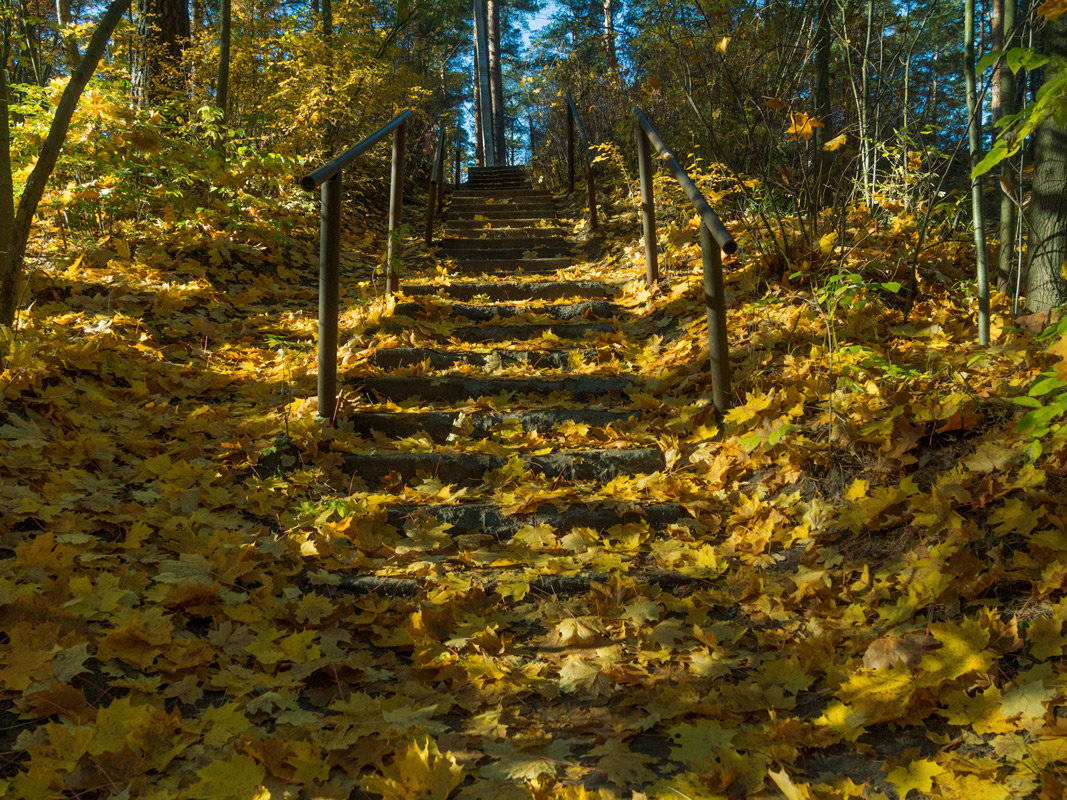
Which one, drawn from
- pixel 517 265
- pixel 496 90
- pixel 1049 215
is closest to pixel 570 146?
pixel 517 265

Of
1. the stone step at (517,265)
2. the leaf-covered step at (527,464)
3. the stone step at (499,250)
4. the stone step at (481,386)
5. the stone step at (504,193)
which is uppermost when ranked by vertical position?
the stone step at (504,193)

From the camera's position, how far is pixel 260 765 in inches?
55.4

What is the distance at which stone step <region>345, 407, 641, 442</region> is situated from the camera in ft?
10.3

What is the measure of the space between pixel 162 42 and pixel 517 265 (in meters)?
4.42

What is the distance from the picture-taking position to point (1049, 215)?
2.76 metres

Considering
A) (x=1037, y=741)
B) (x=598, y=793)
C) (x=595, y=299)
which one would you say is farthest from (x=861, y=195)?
(x=598, y=793)

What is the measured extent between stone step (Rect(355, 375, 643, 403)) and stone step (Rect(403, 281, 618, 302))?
1339 mm

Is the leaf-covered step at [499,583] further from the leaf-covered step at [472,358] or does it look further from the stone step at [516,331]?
the stone step at [516,331]

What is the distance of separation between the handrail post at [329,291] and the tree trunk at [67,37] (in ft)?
4.37

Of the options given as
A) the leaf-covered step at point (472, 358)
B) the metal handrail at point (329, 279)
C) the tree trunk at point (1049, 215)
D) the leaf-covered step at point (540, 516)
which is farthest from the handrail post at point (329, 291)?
the tree trunk at point (1049, 215)

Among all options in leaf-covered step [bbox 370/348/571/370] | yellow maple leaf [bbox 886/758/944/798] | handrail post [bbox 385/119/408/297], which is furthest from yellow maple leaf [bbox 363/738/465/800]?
handrail post [bbox 385/119/408/297]

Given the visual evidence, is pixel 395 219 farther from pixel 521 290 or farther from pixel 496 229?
pixel 496 229

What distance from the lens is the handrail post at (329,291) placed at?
291 cm

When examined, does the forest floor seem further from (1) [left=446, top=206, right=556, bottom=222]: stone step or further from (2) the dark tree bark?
(1) [left=446, top=206, right=556, bottom=222]: stone step
